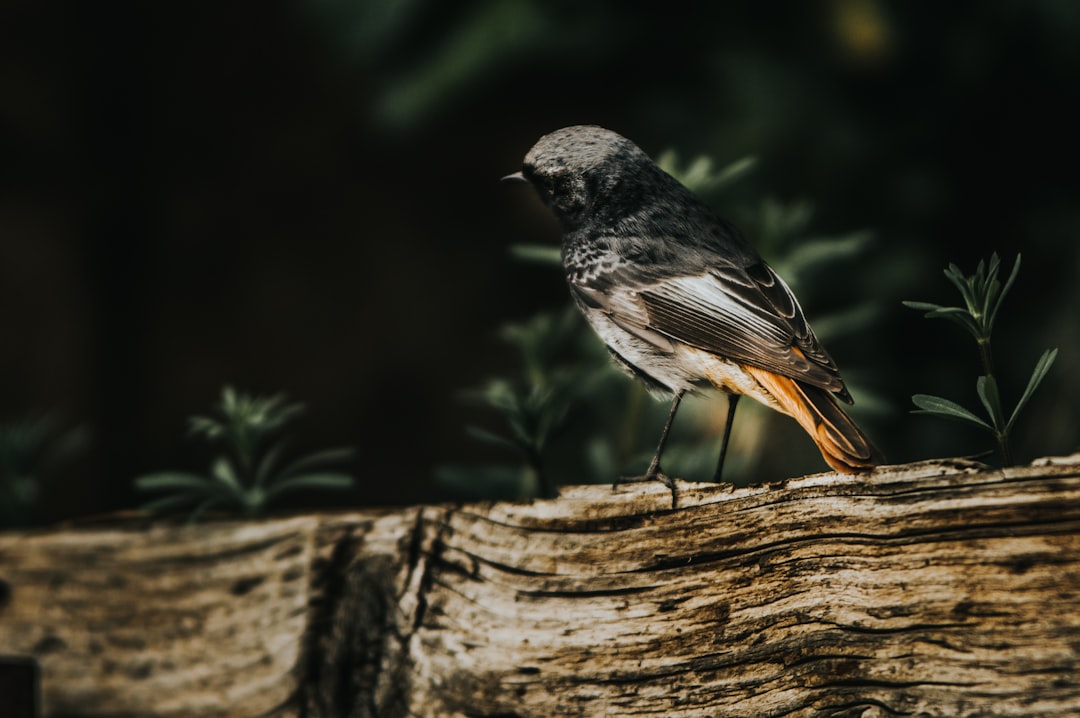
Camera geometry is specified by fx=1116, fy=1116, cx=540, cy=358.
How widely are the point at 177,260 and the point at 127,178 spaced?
0.42 meters

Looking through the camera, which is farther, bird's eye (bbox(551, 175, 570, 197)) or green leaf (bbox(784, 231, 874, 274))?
green leaf (bbox(784, 231, 874, 274))

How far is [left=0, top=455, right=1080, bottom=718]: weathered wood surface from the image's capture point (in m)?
1.35

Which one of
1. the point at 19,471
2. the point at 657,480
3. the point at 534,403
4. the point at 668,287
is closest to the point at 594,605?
the point at 657,480

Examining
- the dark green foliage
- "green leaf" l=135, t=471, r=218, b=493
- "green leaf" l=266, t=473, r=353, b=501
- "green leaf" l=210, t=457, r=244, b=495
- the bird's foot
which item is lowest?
the bird's foot

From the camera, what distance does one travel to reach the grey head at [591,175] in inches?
69.7

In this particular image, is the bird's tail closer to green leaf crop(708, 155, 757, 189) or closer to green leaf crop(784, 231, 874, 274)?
green leaf crop(708, 155, 757, 189)

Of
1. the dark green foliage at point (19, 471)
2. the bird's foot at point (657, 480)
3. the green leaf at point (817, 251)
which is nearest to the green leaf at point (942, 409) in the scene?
the bird's foot at point (657, 480)

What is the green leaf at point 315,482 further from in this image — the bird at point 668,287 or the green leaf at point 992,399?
the green leaf at point 992,399

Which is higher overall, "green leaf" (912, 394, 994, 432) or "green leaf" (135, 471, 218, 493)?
"green leaf" (135, 471, 218, 493)

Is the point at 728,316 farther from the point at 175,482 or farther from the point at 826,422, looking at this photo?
the point at 175,482

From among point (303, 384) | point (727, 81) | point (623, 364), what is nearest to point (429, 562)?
point (623, 364)

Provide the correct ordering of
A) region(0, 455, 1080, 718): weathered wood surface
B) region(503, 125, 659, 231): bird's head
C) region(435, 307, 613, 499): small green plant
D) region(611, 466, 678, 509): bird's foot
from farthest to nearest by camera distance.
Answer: region(435, 307, 613, 499): small green plant → region(503, 125, 659, 231): bird's head → region(611, 466, 678, 509): bird's foot → region(0, 455, 1080, 718): weathered wood surface

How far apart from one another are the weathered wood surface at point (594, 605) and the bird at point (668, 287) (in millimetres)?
158

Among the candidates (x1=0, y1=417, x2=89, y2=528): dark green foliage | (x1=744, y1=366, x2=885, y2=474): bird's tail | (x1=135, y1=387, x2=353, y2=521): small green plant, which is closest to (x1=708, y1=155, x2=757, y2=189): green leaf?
(x1=744, y1=366, x2=885, y2=474): bird's tail
